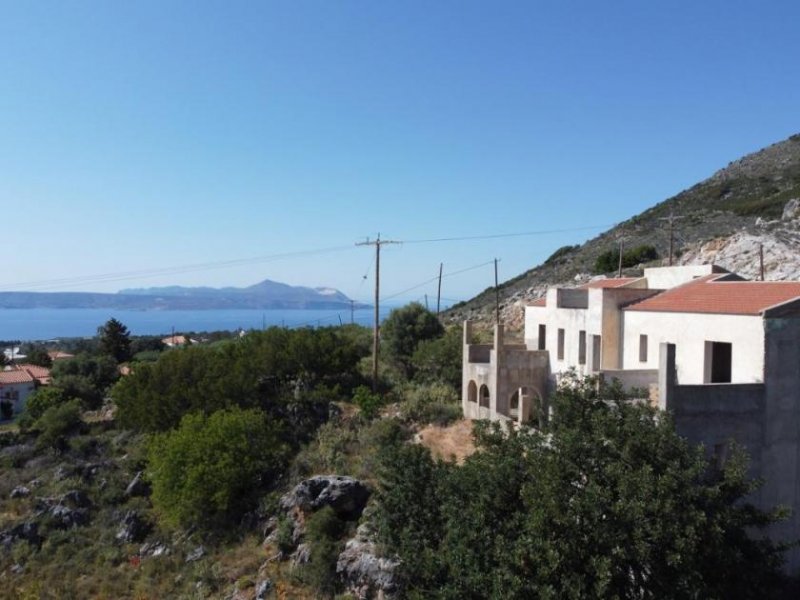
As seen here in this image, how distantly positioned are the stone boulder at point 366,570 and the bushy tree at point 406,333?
19.0 metres

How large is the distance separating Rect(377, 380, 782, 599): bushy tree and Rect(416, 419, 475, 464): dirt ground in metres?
10.4

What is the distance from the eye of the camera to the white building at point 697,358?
17.5m

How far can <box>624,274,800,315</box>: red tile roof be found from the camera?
19109 millimetres

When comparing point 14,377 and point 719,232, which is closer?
point 14,377

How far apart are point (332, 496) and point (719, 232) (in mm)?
53632

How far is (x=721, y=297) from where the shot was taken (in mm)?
21109

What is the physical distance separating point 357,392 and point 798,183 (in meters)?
69.8

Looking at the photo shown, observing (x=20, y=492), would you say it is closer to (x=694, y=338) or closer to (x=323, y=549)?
(x=323, y=549)

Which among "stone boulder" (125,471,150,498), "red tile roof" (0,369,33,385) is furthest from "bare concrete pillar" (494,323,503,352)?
"red tile roof" (0,369,33,385)

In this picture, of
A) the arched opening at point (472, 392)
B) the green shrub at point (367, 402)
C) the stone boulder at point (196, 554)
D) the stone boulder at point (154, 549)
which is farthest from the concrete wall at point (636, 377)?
the stone boulder at point (154, 549)

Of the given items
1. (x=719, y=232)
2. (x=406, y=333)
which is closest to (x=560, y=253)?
(x=719, y=232)

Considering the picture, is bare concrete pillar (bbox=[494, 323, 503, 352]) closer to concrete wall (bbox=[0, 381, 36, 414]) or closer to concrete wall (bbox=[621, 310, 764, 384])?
concrete wall (bbox=[621, 310, 764, 384])

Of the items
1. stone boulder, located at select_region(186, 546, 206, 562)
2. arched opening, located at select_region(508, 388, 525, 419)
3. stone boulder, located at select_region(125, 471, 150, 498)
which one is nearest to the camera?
stone boulder, located at select_region(186, 546, 206, 562)

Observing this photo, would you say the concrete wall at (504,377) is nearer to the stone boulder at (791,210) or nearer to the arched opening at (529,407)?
the arched opening at (529,407)
